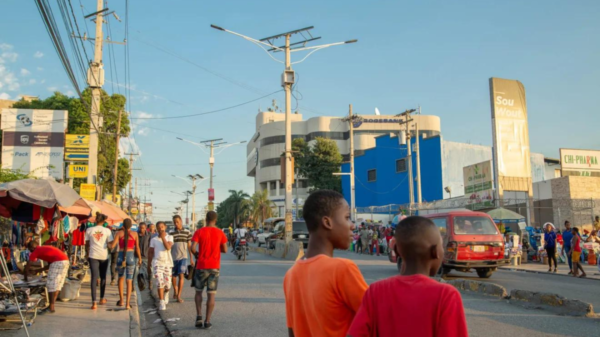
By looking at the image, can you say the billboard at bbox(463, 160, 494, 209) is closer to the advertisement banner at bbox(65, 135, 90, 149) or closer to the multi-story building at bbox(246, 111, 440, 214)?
the advertisement banner at bbox(65, 135, 90, 149)

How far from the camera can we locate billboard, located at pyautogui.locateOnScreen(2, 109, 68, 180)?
38.5 metres

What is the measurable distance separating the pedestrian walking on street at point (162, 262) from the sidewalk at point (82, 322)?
2.05 feet

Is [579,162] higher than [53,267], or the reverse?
[579,162]

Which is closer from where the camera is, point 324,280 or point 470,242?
point 324,280

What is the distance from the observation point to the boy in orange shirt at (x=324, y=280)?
9.02 ft

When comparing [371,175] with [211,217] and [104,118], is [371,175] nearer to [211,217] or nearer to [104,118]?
[104,118]

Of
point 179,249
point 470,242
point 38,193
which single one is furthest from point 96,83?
point 470,242

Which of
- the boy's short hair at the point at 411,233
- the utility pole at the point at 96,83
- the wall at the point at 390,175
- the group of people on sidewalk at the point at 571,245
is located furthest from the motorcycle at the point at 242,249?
the wall at the point at 390,175

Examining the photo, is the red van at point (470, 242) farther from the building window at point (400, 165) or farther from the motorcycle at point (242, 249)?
the building window at point (400, 165)

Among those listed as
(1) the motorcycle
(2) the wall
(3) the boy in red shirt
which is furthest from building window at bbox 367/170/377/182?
(3) the boy in red shirt

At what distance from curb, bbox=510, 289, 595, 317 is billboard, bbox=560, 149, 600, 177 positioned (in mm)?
27949

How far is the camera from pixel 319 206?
309cm

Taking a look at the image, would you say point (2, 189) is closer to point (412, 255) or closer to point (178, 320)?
point (178, 320)

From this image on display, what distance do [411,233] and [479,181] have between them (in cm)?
3907
